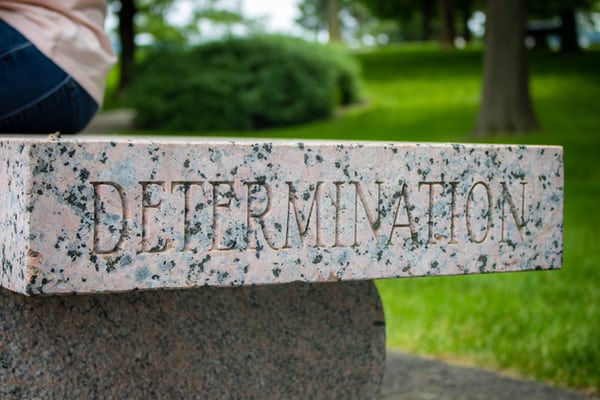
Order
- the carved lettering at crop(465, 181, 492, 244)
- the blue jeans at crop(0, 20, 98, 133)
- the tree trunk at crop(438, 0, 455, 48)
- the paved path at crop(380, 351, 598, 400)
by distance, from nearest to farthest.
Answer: the carved lettering at crop(465, 181, 492, 244), the blue jeans at crop(0, 20, 98, 133), the paved path at crop(380, 351, 598, 400), the tree trunk at crop(438, 0, 455, 48)

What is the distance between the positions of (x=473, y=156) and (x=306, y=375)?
851 millimetres

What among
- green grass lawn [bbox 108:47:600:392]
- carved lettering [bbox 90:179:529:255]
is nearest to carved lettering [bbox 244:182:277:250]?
carved lettering [bbox 90:179:529:255]

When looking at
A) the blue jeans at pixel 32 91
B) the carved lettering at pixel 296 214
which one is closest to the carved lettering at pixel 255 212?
the carved lettering at pixel 296 214

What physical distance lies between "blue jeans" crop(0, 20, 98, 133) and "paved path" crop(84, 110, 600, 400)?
1.61 metres

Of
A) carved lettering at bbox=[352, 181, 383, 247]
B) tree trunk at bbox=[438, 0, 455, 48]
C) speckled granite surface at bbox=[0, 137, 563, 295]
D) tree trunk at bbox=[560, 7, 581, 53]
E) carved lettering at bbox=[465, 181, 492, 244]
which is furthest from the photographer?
tree trunk at bbox=[438, 0, 455, 48]

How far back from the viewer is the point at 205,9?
28.0 metres

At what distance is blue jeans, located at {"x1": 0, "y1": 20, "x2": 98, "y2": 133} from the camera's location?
8.18 feet

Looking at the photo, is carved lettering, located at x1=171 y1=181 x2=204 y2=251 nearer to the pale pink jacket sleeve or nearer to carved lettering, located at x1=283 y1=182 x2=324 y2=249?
carved lettering, located at x1=283 y1=182 x2=324 y2=249

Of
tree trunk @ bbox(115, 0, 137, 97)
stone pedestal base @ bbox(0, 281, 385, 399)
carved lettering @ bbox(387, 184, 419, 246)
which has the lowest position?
stone pedestal base @ bbox(0, 281, 385, 399)

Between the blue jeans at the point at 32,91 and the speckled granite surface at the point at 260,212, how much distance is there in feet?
2.88

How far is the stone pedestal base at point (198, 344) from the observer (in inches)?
81.5

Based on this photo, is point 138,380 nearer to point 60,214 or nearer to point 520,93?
point 60,214

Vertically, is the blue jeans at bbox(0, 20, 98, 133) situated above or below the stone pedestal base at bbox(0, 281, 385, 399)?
above

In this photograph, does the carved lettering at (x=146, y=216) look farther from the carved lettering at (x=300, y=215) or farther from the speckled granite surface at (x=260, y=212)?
the carved lettering at (x=300, y=215)
